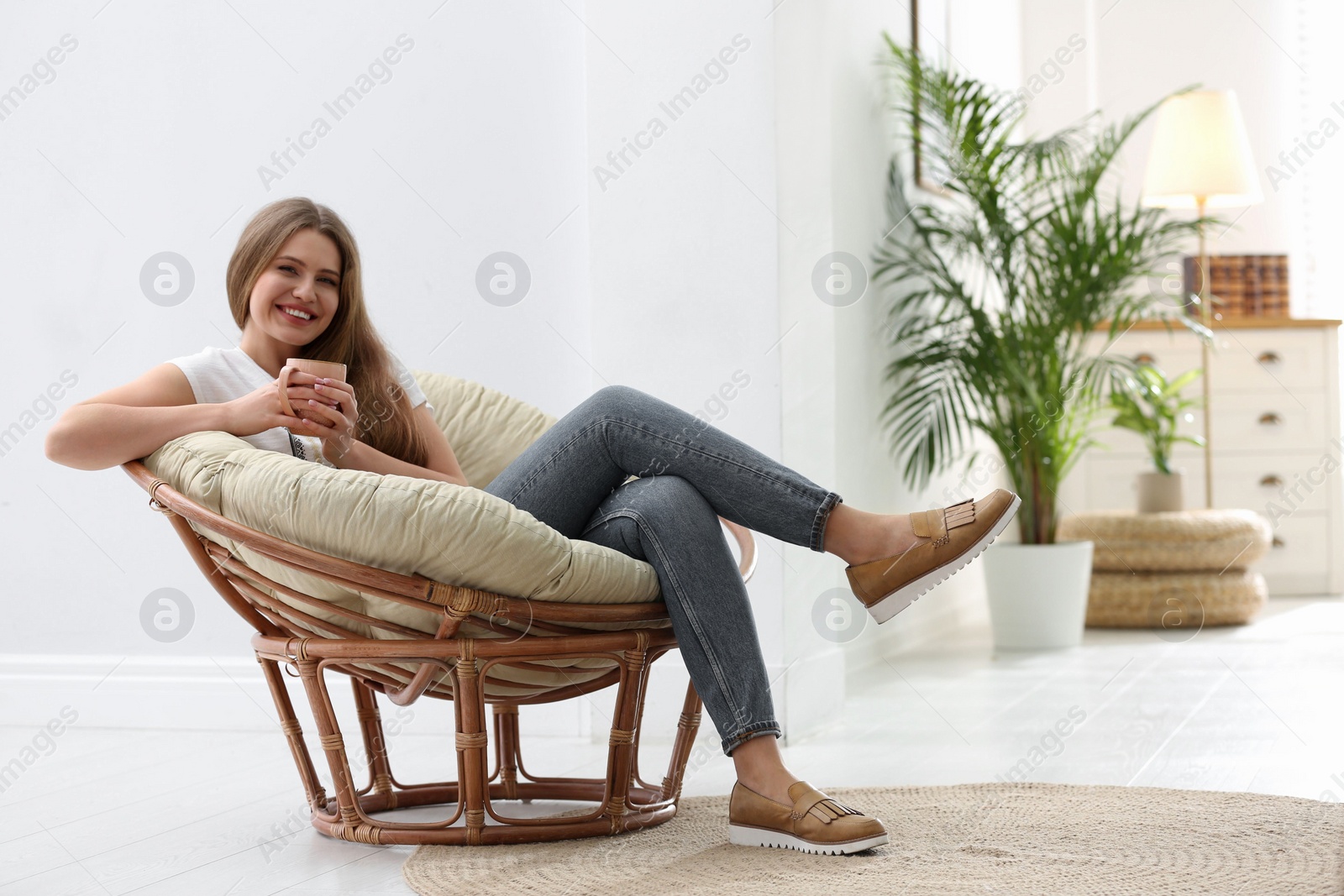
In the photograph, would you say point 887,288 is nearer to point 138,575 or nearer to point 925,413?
point 925,413

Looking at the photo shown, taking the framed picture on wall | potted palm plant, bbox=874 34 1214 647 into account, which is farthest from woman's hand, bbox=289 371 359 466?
the framed picture on wall

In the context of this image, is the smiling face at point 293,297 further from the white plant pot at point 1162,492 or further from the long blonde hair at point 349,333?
the white plant pot at point 1162,492

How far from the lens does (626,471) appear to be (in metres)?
1.79

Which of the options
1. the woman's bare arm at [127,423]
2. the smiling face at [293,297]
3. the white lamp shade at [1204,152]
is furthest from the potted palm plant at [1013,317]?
the woman's bare arm at [127,423]

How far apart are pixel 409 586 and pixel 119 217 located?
175 centimetres

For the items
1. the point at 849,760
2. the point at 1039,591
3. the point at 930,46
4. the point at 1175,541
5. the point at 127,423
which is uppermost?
the point at 930,46

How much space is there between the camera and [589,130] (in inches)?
101

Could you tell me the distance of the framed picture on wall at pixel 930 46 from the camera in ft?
12.2

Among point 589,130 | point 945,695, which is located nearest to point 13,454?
point 589,130

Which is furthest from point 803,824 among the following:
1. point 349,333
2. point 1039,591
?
point 1039,591

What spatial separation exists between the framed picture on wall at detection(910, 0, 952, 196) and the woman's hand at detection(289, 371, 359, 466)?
2281 millimetres

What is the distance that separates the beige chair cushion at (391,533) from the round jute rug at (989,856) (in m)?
0.25

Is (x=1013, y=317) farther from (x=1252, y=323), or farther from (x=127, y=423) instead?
(x=127, y=423)

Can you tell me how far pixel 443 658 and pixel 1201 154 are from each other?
3467mm
